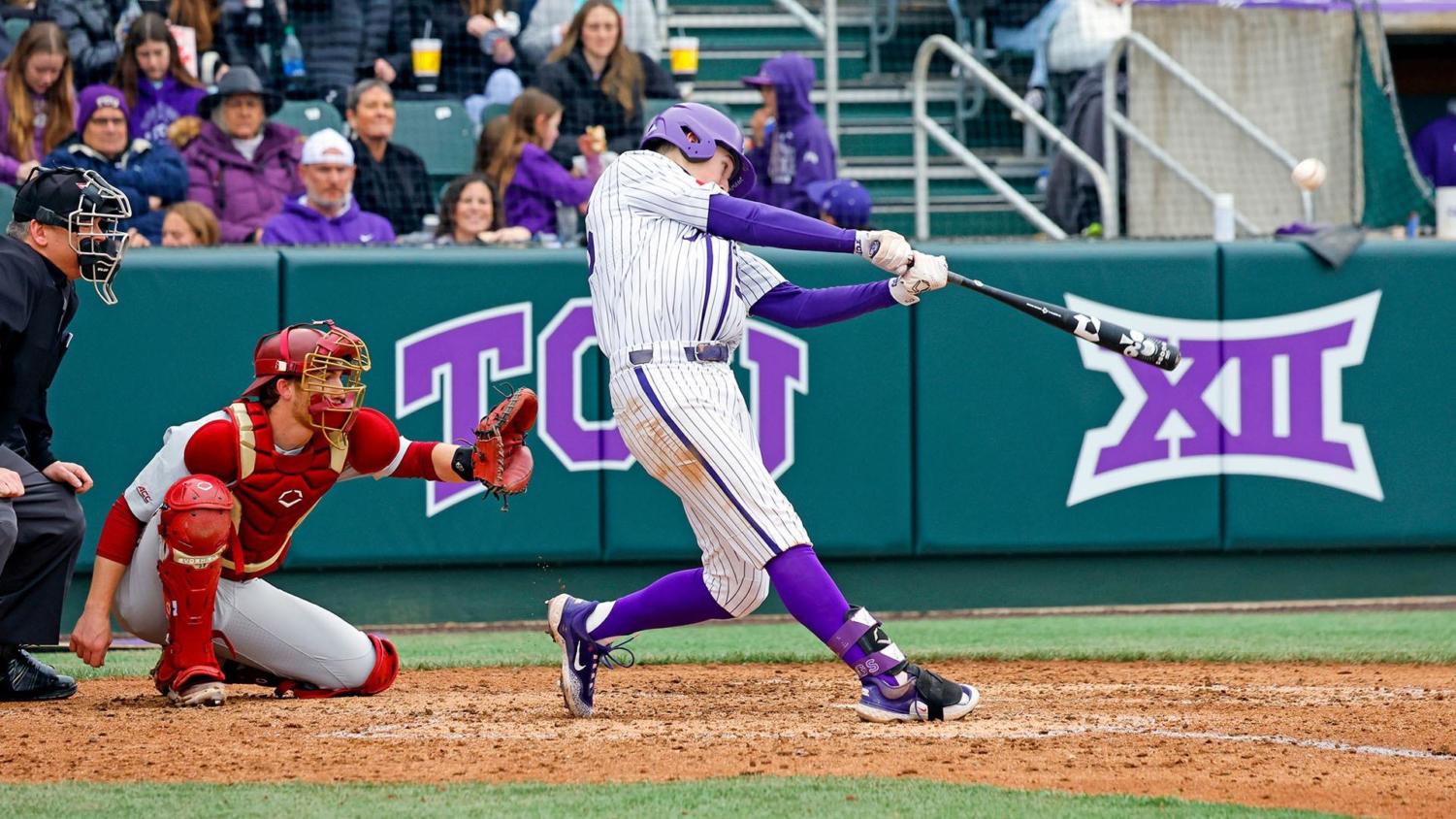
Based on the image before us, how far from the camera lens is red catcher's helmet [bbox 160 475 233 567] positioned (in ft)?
16.7

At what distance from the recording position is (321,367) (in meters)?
5.20

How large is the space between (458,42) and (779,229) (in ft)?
19.0

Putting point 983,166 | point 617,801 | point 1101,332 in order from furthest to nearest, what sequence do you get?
1. point 983,166
2. point 1101,332
3. point 617,801

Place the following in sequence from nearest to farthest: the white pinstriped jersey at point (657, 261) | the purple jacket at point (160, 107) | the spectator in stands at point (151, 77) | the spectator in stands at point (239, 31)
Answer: the white pinstriped jersey at point (657, 261) < the purple jacket at point (160, 107) < the spectator in stands at point (151, 77) < the spectator in stands at point (239, 31)

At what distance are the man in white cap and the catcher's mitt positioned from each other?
10.5ft

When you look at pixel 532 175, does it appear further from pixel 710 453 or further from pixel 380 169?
pixel 710 453

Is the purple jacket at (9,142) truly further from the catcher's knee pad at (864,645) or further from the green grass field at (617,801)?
the catcher's knee pad at (864,645)

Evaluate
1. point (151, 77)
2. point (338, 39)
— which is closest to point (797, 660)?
point (151, 77)

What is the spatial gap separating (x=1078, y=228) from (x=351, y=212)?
3933 millimetres

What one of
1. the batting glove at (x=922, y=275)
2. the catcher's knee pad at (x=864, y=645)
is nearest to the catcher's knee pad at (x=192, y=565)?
the catcher's knee pad at (x=864, y=645)

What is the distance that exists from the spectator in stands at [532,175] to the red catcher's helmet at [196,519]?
3.93m

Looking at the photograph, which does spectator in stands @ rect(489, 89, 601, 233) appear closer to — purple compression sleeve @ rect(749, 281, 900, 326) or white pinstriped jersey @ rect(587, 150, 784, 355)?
purple compression sleeve @ rect(749, 281, 900, 326)

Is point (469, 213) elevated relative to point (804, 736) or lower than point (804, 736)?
elevated

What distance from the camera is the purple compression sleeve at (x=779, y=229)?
192 inches
